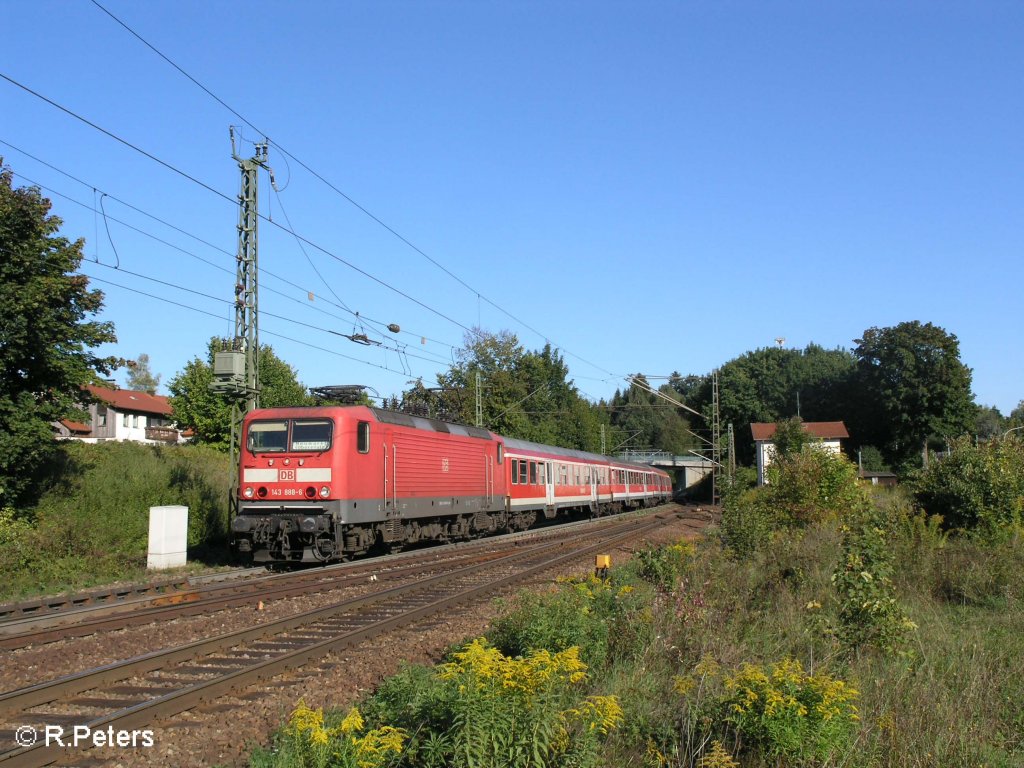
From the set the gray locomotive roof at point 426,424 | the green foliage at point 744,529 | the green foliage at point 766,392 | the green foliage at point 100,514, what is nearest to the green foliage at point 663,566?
the green foliage at point 744,529

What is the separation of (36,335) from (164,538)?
15.4 feet

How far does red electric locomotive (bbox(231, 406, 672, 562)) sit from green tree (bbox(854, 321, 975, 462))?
5176 centimetres

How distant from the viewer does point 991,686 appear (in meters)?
6.87

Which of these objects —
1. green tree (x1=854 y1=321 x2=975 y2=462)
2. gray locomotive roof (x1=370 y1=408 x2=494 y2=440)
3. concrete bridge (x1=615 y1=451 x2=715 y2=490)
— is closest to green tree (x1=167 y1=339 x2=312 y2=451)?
gray locomotive roof (x1=370 y1=408 x2=494 y2=440)

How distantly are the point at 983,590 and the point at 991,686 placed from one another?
641 cm

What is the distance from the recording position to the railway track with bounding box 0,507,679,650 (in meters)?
9.82

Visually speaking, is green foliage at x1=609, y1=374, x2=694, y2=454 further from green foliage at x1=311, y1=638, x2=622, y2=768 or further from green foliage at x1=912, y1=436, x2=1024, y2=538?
green foliage at x1=311, y1=638, x2=622, y2=768

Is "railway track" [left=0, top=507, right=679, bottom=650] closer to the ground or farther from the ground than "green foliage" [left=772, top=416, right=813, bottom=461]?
closer to the ground

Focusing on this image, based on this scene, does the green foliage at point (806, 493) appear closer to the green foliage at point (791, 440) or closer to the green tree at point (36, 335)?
the green foliage at point (791, 440)

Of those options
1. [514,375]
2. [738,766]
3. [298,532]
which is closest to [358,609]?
[298,532]

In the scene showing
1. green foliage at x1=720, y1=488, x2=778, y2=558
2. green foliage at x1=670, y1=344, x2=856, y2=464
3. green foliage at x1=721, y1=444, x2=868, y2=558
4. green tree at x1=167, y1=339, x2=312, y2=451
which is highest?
green foliage at x1=670, y1=344, x2=856, y2=464

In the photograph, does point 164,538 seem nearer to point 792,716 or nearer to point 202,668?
point 202,668

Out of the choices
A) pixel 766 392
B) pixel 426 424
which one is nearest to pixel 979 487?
pixel 426 424

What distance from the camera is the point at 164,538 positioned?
16156mm
